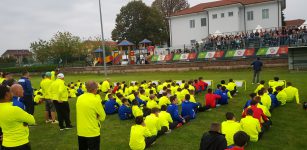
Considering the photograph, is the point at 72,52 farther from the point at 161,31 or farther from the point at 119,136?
the point at 119,136

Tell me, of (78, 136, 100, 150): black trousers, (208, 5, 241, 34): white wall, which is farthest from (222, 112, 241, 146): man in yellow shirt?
(208, 5, 241, 34): white wall

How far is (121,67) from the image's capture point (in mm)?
39094

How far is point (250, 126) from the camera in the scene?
8.18 meters

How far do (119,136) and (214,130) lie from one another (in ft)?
16.4

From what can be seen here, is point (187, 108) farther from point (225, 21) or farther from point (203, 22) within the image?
point (203, 22)

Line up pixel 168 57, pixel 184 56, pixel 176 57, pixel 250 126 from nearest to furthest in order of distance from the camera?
1. pixel 250 126
2. pixel 184 56
3. pixel 176 57
4. pixel 168 57

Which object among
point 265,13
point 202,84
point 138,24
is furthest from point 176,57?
point 138,24

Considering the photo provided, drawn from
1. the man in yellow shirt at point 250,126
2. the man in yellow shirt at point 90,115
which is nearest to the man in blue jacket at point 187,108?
the man in yellow shirt at point 250,126

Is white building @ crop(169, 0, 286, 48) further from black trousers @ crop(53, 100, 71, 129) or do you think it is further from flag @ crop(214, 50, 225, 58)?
black trousers @ crop(53, 100, 71, 129)

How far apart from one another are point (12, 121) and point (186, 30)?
153 ft

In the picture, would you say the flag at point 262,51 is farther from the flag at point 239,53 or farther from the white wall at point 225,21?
the white wall at point 225,21

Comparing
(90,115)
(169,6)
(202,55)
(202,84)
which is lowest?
(202,84)

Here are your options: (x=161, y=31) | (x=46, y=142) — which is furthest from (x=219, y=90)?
(x=161, y=31)

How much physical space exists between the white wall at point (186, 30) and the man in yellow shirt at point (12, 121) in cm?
4364
